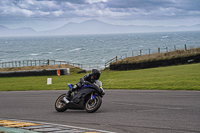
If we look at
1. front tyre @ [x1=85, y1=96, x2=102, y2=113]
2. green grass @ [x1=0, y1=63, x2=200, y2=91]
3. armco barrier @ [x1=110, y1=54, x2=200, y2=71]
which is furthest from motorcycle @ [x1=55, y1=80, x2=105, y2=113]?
armco barrier @ [x1=110, y1=54, x2=200, y2=71]

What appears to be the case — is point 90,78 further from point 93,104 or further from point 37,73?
point 37,73

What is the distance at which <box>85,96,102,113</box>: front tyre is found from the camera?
9.00 metres

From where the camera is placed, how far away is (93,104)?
9.23 metres

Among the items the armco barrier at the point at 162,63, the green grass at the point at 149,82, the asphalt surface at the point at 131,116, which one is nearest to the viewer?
the asphalt surface at the point at 131,116

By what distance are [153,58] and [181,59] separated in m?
4.01

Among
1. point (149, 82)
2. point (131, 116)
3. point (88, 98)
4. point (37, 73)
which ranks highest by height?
point (37, 73)

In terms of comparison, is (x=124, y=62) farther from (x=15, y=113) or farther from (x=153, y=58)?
(x=15, y=113)

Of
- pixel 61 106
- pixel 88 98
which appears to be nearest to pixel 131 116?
pixel 88 98

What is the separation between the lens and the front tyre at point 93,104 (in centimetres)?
900

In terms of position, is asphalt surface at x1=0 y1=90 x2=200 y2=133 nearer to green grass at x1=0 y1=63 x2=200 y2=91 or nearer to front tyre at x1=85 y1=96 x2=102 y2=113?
front tyre at x1=85 y1=96 x2=102 y2=113

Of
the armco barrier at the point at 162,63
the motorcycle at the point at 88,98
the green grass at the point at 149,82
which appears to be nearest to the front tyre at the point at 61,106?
the motorcycle at the point at 88,98

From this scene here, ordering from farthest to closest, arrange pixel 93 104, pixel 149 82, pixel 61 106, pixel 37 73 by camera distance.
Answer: pixel 37 73
pixel 149 82
pixel 61 106
pixel 93 104

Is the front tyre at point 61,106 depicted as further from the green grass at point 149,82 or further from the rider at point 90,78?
the green grass at point 149,82

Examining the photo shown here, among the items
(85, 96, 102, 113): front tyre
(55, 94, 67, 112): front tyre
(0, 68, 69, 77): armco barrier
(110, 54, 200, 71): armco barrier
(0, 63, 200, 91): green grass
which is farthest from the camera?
(0, 68, 69, 77): armco barrier
